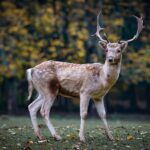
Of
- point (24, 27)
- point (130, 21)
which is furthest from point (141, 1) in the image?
point (24, 27)

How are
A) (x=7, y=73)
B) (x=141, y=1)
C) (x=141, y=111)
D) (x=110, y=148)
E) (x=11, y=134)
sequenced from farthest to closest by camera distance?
(x=141, y=111)
(x=141, y=1)
(x=7, y=73)
(x=11, y=134)
(x=110, y=148)

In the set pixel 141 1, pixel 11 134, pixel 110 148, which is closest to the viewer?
pixel 110 148

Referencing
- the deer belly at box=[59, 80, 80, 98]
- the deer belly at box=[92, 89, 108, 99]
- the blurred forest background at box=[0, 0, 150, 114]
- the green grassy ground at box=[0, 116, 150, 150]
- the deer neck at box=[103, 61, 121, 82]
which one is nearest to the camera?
the green grassy ground at box=[0, 116, 150, 150]

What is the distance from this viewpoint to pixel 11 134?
1216 cm

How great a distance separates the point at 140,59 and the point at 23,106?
607 centimetres

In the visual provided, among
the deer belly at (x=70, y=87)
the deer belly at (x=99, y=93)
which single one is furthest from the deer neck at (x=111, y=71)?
the deer belly at (x=70, y=87)

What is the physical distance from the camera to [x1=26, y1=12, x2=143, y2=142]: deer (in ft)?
36.7

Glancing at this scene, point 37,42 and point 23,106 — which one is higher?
point 37,42

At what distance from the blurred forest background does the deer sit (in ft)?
36.2

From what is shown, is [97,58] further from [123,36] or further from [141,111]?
[141,111]

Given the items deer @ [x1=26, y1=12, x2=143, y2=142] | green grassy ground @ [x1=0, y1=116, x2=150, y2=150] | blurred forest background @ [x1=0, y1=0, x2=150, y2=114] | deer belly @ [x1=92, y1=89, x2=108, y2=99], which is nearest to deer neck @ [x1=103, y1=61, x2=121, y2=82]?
deer @ [x1=26, y1=12, x2=143, y2=142]

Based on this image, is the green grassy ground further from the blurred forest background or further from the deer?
the blurred forest background

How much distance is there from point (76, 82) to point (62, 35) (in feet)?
40.5

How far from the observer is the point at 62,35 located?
23703mm
